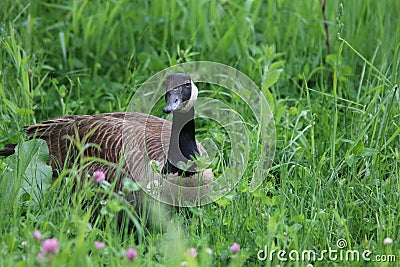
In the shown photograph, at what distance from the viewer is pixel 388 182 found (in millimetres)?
4168

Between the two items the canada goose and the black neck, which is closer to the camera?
the canada goose

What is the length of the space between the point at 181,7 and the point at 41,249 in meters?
3.58

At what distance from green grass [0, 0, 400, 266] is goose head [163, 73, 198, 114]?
1.79 ft

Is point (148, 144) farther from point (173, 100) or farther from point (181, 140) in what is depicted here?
point (173, 100)

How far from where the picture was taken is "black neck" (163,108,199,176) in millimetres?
4309

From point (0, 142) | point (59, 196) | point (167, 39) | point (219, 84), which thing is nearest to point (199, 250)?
point (59, 196)

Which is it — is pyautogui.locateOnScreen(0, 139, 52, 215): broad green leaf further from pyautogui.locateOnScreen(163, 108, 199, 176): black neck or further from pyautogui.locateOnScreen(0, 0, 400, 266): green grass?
pyautogui.locateOnScreen(163, 108, 199, 176): black neck

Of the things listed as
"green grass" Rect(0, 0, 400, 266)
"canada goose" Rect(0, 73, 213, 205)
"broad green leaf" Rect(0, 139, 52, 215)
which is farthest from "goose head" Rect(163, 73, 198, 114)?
"broad green leaf" Rect(0, 139, 52, 215)

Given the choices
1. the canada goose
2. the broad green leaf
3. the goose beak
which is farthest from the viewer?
the canada goose

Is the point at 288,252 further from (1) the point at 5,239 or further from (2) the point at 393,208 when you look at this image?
(1) the point at 5,239

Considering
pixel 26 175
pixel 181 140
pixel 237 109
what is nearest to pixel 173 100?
pixel 181 140

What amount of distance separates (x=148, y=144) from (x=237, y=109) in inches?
37.6

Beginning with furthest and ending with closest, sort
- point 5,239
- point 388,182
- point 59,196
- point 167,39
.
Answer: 1. point 167,39
2. point 388,182
3. point 59,196
4. point 5,239

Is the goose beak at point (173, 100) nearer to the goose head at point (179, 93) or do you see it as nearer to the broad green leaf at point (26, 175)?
the goose head at point (179, 93)
